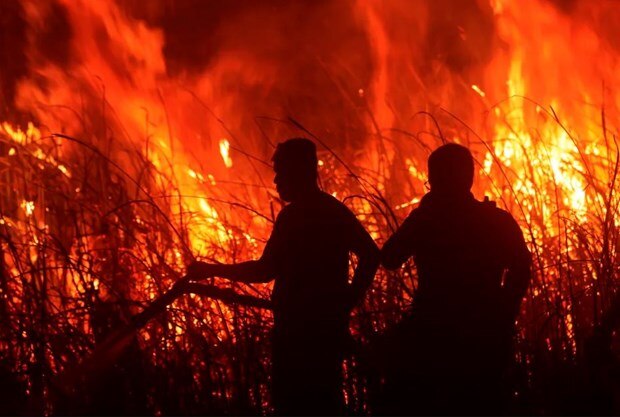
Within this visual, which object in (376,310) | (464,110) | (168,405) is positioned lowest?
(168,405)

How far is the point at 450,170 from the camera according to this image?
398 cm

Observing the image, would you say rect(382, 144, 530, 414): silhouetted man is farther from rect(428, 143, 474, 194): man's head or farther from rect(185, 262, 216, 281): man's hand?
rect(185, 262, 216, 281): man's hand

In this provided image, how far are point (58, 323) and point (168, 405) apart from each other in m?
0.63

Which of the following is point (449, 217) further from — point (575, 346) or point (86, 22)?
point (86, 22)

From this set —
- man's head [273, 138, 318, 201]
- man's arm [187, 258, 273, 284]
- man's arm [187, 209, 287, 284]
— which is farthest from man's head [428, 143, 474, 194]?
man's arm [187, 258, 273, 284]

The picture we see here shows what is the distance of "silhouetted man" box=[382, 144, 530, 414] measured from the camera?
389 centimetres

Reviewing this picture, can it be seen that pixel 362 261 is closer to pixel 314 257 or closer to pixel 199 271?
pixel 314 257

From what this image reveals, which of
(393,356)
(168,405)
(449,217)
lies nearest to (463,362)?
(393,356)

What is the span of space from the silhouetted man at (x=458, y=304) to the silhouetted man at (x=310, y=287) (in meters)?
0.24

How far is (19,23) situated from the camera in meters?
9.58

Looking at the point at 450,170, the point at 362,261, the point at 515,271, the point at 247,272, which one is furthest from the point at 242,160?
the point at 515,271

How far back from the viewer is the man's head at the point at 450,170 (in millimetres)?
3984

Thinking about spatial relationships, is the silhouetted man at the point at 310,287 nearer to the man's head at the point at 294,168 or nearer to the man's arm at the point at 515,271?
the man's head at the point at 294,168

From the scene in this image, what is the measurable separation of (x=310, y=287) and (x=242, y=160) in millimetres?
6002
